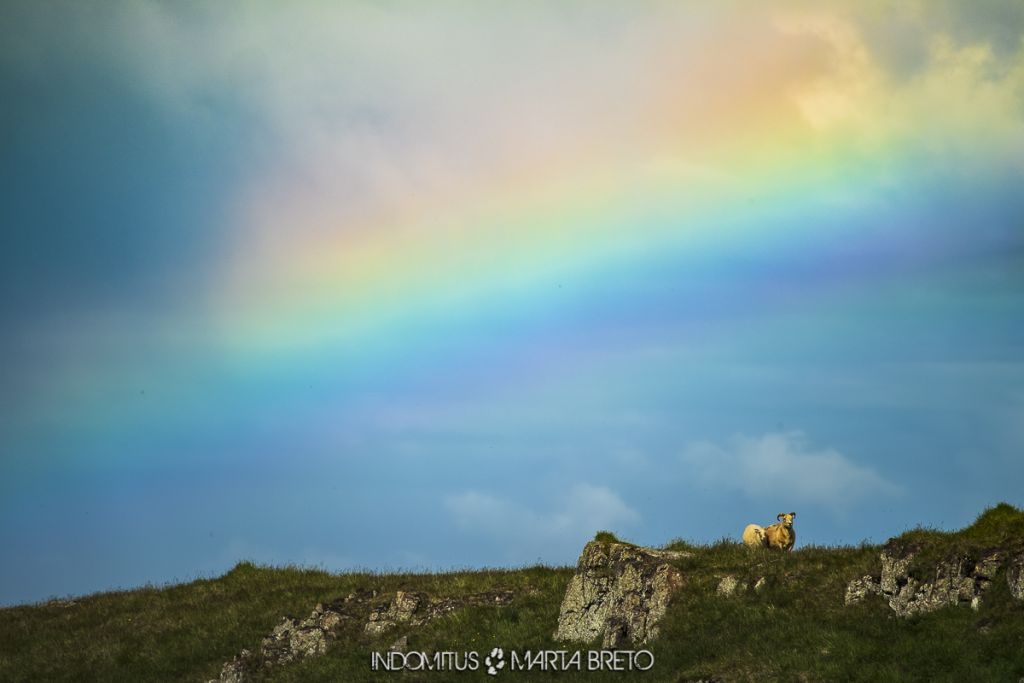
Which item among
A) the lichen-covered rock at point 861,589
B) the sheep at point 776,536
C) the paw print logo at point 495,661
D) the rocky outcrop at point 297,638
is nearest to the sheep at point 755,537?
the sheep at point 776,536

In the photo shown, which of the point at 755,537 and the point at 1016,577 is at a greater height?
the point at 755,537

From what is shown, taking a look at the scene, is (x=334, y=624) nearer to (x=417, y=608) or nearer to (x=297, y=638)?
(x=297, y=638)

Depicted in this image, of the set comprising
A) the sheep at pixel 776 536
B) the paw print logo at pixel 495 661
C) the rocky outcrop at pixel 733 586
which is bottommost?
the paw print logo at pixel 495 661

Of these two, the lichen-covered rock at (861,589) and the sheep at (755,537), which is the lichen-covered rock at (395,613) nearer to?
the sheep at (755,537)

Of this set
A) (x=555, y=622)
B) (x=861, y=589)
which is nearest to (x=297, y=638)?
(x=555, y=622)

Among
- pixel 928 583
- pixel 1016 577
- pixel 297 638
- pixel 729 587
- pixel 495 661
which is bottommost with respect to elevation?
pixel 495 661

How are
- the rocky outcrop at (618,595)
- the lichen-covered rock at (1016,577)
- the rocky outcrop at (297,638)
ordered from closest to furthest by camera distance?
1. the lichen-covered rock at (1016,577)
2. the rocky outcrop at (618,595)
3. the rocky outcrop at (297,638)

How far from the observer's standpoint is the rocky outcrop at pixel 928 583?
30703 mm

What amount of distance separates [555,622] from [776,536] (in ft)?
34.3

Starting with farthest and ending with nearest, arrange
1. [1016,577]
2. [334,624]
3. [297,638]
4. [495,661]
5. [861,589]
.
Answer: [334,624], [297,638], [495,661], [861,589], [1016,577]

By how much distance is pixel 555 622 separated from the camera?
3944 cm

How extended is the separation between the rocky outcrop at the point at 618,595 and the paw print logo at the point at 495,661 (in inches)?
90.1

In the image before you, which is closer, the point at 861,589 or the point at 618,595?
the point at 861,589

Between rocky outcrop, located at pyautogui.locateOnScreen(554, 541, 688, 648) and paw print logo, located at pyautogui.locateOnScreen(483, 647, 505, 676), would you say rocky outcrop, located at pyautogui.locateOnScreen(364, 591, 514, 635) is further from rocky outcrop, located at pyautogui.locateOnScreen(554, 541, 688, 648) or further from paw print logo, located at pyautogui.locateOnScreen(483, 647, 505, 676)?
rocky outcrop, located at pyautogui.locateOnScreen(554, 541, 688, 648)
